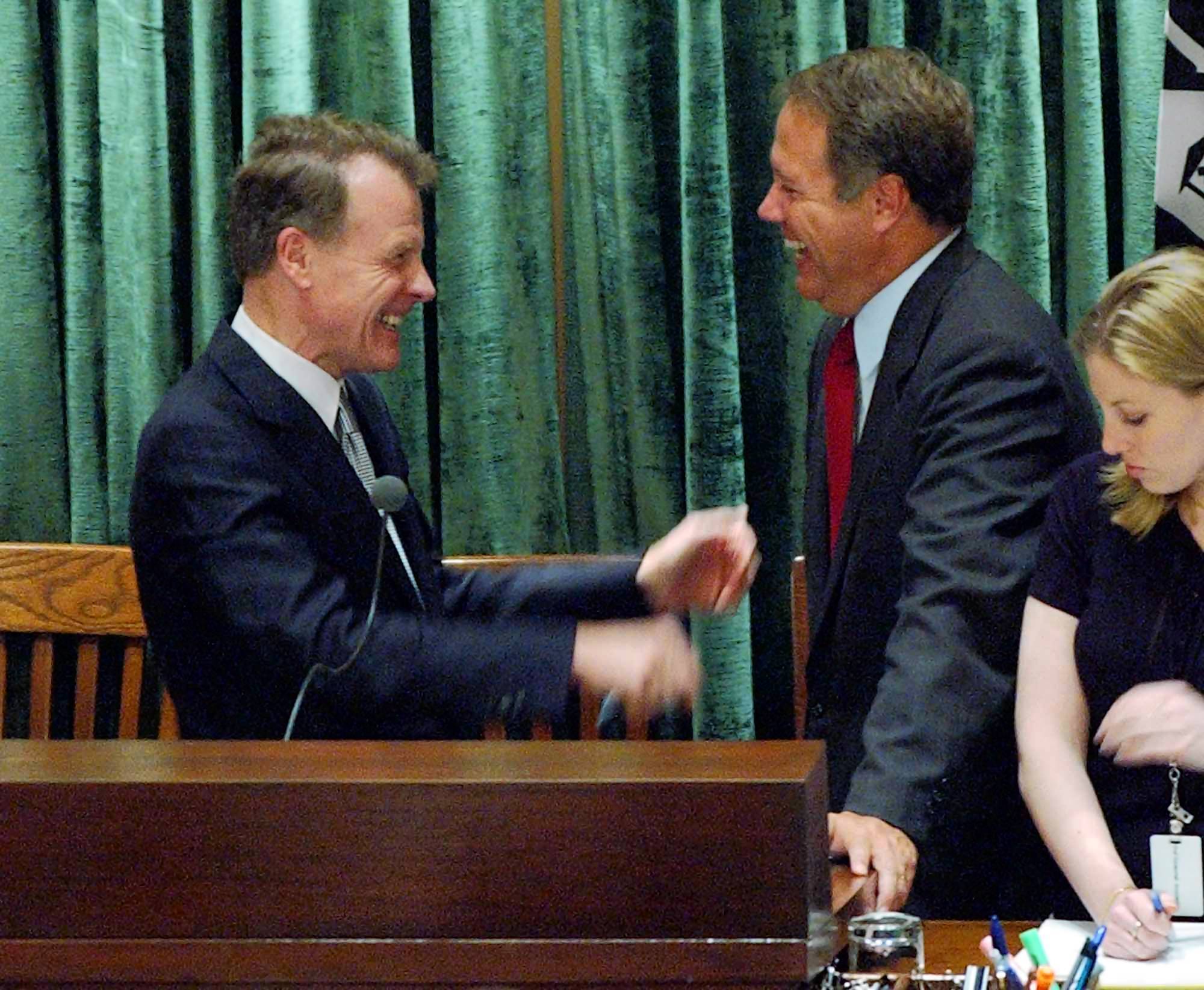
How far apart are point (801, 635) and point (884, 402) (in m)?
0.36

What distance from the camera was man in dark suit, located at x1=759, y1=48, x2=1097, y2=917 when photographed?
1.99m

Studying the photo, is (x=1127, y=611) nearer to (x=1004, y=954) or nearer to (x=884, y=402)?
(x=884, y=402)

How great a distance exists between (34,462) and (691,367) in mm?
1111

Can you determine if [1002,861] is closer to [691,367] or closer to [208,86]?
[691,367]

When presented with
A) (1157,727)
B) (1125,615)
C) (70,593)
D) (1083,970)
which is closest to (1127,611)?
(1125,615)

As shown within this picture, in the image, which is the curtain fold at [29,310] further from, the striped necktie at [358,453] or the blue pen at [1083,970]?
the blue pen at [1083,970]

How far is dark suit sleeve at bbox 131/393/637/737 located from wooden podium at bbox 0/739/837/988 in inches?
31.4

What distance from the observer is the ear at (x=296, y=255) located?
230cm

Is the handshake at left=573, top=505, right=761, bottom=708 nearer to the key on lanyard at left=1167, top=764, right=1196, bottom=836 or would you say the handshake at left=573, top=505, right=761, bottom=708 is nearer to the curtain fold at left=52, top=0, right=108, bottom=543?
the key on lanyard at left=1167, top=764, right=1196, bottom=836

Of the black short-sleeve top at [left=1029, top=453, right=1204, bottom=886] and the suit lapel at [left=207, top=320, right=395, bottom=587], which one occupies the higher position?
the suit lapel at [left=207, top=320, right=395, bottom=587]

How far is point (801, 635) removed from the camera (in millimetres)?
2428

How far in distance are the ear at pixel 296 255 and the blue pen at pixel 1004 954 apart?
131 centimetres

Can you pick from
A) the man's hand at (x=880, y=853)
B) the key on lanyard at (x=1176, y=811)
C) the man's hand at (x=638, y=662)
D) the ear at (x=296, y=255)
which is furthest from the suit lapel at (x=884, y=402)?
the ear at (x=296, y=255)

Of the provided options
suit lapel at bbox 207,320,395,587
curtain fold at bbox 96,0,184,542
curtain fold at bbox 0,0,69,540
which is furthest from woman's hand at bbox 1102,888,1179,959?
curtain fold at bbox 0,0,69,540
